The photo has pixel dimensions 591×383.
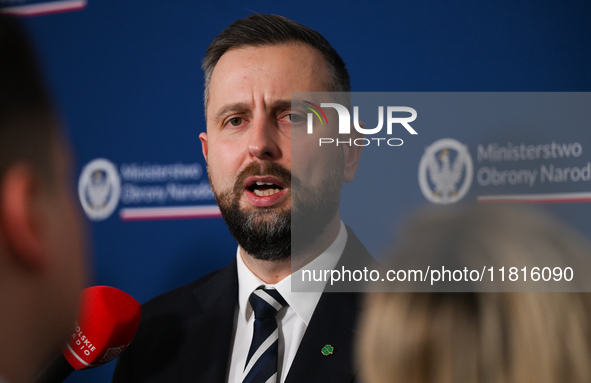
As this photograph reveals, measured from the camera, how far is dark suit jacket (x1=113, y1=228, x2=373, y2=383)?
115 cm

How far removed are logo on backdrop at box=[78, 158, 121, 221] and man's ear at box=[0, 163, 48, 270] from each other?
1.56 m

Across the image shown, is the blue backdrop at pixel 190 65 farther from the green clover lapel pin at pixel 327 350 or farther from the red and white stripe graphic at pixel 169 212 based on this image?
the green clover lapel pin at pixel 327 350

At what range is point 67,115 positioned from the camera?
206 cm

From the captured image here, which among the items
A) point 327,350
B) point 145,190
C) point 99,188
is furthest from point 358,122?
point 99,188

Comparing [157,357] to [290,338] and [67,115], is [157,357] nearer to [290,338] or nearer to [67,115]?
[290,338]

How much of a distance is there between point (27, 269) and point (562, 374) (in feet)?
1.90

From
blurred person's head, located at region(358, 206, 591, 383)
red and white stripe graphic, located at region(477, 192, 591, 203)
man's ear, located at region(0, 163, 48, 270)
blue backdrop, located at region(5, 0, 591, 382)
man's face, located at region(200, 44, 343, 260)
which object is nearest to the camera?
man's ear, located at region(0, 163, 48, 270)

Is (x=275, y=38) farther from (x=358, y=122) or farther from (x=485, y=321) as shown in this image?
(x=485, y=321)

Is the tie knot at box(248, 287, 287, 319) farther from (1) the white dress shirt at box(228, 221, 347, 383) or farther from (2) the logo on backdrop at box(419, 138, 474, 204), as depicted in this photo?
(2) the logo on backdrop at box(419, 138, 474, 204)

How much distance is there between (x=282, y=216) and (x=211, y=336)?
0.39m

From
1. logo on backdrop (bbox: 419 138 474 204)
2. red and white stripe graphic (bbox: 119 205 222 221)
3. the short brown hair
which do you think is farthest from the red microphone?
logo on backdrop (bbox: 419 138 474 204)

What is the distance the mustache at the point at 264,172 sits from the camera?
1.22 m

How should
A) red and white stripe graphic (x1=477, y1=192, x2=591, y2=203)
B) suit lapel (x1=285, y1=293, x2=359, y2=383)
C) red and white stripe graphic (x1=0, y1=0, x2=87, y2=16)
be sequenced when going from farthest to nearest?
red and white stripe graphic (x1=0, y1=0, x2=87, y2=16) < red and white stripe graphic (x1=477, y1=192, x2=591, y2=203) < suit lapel (x1=285, y1=293, x2=359, y2=383)

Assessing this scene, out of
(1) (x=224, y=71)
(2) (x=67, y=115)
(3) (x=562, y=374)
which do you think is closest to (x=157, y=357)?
(1) (x=224, y=71)
